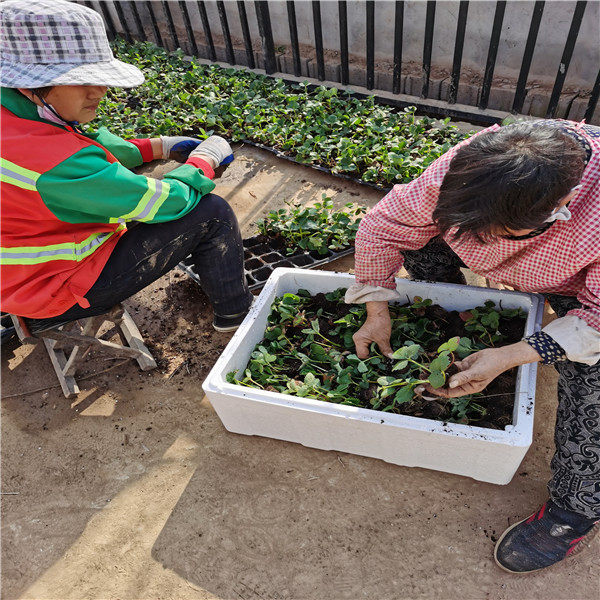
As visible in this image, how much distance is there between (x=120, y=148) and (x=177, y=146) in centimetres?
27

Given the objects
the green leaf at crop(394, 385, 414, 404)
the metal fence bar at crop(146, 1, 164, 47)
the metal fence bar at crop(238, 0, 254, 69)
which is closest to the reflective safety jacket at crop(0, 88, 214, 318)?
the green leaf at crop(394, 385, 414, 404)

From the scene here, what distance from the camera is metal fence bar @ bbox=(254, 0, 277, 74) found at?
449 cm

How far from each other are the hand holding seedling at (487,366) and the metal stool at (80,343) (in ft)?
4.53

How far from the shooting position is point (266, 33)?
15.0ft

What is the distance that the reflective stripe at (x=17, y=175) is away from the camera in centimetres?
151

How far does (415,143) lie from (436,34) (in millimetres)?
1330

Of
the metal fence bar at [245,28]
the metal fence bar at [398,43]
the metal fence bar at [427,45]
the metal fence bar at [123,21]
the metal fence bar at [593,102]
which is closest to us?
the metal fence bar at [593,102]

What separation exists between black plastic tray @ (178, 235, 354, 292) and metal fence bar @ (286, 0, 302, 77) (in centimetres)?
247

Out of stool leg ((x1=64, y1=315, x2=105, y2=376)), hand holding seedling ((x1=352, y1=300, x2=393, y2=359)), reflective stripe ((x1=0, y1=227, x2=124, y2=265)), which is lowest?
stool leg ((x1=64, y1=315, x2=105, y2=376))

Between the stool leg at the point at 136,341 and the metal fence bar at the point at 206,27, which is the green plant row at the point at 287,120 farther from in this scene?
the stool leg at the point at 136,341

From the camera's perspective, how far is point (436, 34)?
401 centimetres

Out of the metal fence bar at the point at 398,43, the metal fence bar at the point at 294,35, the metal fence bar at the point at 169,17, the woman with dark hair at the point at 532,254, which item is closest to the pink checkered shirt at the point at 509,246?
the woman with dark hair at the point at 532,254

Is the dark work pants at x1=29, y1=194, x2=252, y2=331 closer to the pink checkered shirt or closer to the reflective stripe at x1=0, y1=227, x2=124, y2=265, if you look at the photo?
Result: the reflective stripe at x1=0, y1=227, x2=124, y2=265

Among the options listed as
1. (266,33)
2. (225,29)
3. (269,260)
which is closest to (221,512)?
(269,260)
